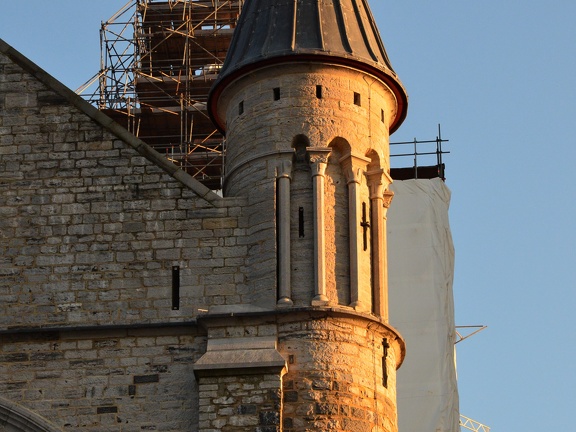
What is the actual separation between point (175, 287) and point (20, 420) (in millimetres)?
2371

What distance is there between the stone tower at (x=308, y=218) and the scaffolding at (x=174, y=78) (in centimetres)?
1127

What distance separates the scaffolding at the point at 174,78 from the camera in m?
32.9

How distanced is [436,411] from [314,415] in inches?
603

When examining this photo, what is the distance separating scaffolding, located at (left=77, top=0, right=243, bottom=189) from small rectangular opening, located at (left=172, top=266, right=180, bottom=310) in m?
12.2

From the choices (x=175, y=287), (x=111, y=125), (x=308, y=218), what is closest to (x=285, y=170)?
(x=308, y=218)

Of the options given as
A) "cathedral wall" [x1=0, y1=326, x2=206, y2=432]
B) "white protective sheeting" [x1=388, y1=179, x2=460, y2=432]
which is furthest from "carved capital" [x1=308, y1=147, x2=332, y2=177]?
"white protective sheeting" [x1=388, y1=179, x2=460, y2=432]

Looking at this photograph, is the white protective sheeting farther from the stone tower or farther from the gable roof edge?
the gable roof edge

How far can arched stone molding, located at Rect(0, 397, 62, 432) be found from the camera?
741 inches

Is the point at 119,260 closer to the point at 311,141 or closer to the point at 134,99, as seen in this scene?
the point at 311,141

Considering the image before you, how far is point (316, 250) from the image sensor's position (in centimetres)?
1922

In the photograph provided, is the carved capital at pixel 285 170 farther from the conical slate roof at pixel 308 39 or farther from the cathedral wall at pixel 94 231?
the conical slate roof at pixel 308 39

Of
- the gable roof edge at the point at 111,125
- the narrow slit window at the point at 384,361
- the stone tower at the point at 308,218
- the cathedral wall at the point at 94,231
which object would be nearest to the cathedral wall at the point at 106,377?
the cathedral wall at the point at 94,231

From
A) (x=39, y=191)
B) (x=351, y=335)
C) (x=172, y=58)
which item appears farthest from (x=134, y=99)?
(x=351, y=335)

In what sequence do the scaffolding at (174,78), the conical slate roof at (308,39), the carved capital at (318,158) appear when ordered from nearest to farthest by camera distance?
the carved capital at (318,158)
the conical slate roof at (308,39)
the scaffolding at (174,78)
